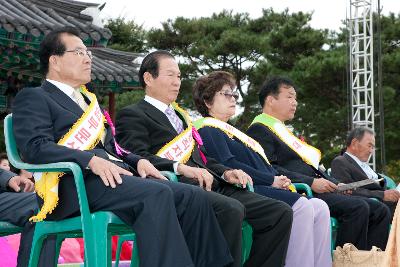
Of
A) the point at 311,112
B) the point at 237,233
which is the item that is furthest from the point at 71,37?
the point at 311,112

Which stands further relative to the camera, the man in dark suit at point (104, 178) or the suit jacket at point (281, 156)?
the suit jacket at point (281, 156)

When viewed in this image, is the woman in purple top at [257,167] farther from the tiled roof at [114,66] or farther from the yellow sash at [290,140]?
the tiled roof at [114,66]

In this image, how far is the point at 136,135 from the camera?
3.91 meters

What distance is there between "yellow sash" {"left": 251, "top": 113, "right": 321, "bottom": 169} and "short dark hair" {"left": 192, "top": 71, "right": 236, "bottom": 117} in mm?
533

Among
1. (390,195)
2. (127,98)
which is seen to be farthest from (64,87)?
(127,98)

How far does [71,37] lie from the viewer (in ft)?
11.8

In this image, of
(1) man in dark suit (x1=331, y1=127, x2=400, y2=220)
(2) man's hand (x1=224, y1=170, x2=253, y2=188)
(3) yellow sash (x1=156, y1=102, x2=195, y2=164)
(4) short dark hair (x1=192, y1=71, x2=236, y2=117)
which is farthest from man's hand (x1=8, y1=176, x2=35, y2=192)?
(1) man in dark suit (x1=331, y1=127, x2=400, y2=220)

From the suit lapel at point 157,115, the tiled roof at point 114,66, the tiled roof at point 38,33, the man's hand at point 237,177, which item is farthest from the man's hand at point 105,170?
the tiled roof at point 114,66

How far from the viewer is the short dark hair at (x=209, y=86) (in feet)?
15.3

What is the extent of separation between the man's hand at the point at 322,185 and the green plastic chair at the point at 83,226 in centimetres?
197

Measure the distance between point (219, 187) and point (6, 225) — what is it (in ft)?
3.79

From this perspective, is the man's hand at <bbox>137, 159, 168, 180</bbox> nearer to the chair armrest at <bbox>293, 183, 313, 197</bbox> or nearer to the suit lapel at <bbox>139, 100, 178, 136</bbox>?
the suit lapel at <bbox>139, 100, 178, 136</bbox>

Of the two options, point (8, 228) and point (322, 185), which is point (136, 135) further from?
point (322, 185)

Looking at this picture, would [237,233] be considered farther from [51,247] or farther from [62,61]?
[62,61]
